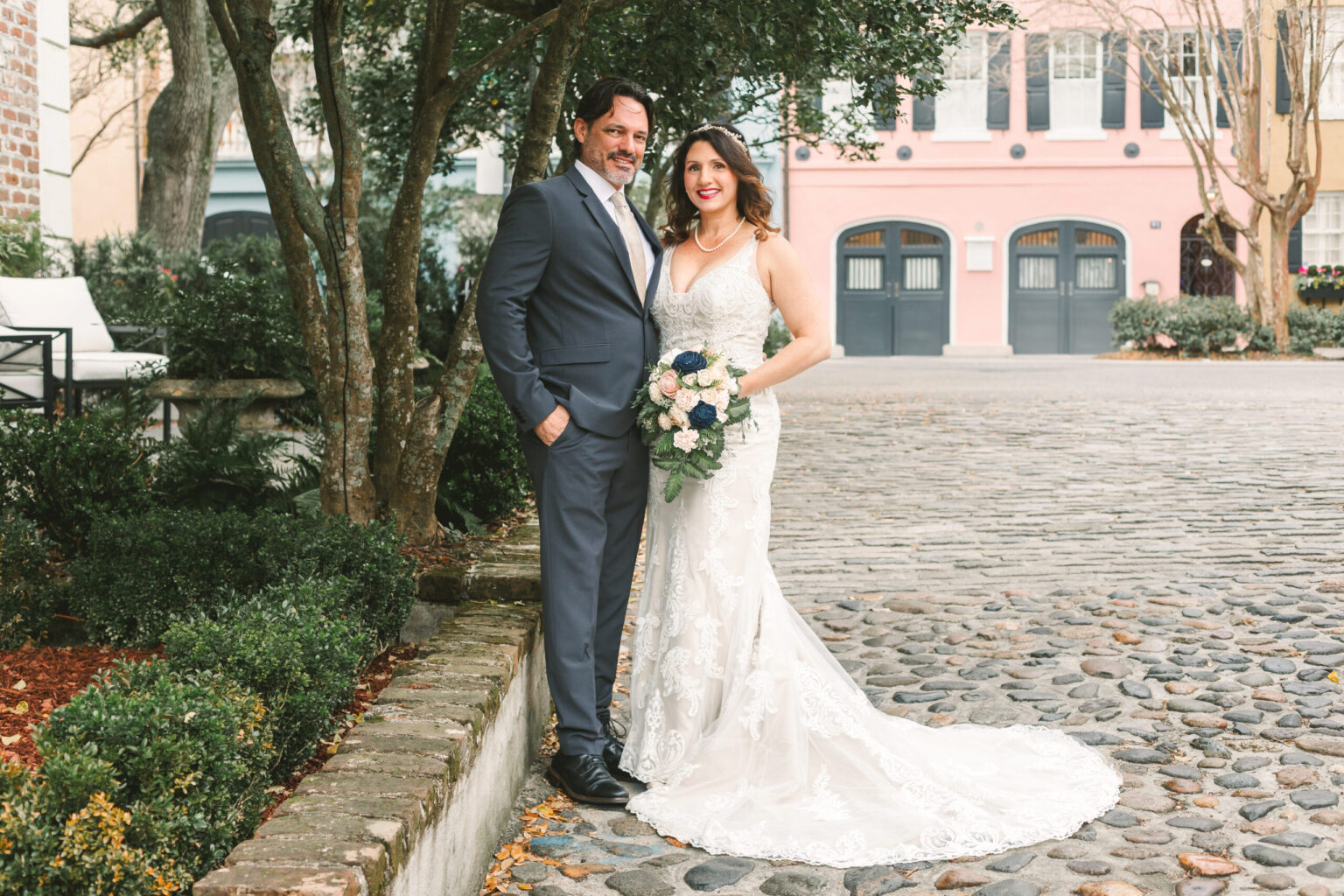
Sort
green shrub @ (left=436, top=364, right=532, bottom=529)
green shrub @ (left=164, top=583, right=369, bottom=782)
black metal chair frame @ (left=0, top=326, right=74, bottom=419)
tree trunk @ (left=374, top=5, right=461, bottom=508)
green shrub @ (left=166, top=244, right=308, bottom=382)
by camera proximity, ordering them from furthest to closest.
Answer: green shrub @ (left=166, top=244, right=308, bottom=382) → black metal chair frame @ (left=0, top=326, right=74, bottom=419) → green shrub @ (left=436, top=364, right=532, bottom=529) → tree trunk @ (left=374, top=5, right=461, bottom=508) → green shrub @ (left=164, top=583, right=369, bottom=782)

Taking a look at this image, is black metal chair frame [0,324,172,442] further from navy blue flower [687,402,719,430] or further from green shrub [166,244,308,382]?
navy blue flower [687,402,719,430]

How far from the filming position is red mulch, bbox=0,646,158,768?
3.43 metres

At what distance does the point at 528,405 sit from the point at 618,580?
710mm

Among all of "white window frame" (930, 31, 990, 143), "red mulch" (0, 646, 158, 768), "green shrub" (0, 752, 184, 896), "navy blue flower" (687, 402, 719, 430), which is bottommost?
"red mulch" (0, 646, 158, 768)

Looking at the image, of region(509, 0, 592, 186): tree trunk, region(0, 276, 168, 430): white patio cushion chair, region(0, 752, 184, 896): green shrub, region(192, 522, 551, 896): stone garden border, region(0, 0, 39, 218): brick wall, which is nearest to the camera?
region(0, 752, 184, 896): green shrub

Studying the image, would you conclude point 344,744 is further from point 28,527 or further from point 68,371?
point 68,371

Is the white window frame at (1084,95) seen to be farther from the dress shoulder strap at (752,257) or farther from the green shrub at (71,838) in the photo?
the green shrub at (71,838)

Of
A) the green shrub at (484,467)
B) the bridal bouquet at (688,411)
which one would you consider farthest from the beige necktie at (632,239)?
the green shrub at (484,467)

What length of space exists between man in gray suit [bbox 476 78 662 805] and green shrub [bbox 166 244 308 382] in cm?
731

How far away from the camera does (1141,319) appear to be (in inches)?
979

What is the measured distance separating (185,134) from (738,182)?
42.3 feet

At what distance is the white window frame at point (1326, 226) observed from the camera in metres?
29.5

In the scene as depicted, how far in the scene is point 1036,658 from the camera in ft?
17.0

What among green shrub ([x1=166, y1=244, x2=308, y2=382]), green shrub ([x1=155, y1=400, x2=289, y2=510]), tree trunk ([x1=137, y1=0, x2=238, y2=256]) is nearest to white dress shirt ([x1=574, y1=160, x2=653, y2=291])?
green shrub ([x1=155, y1=400, x2=289, y2=510])
